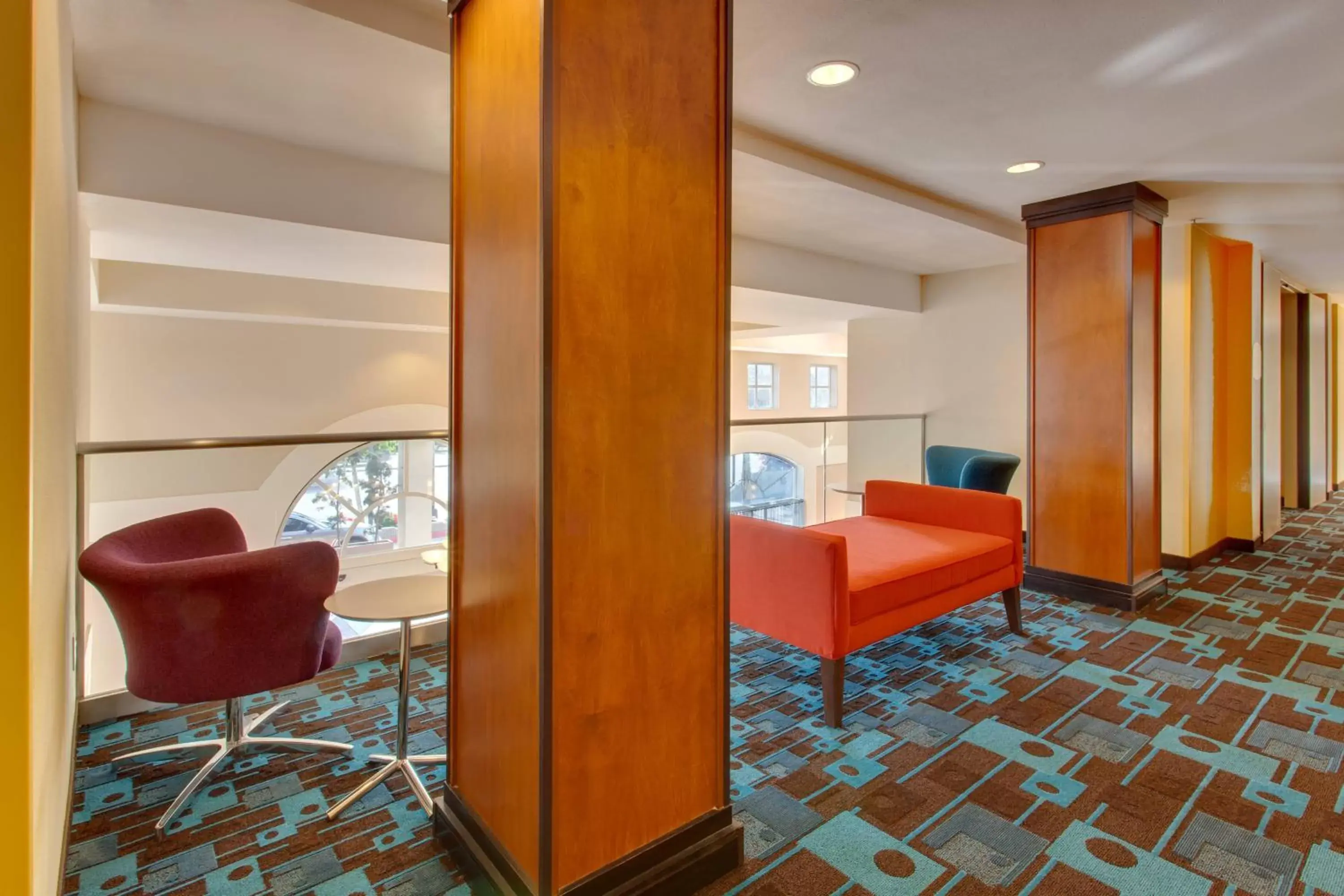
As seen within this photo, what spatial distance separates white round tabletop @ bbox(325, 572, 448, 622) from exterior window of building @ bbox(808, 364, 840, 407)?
839cm

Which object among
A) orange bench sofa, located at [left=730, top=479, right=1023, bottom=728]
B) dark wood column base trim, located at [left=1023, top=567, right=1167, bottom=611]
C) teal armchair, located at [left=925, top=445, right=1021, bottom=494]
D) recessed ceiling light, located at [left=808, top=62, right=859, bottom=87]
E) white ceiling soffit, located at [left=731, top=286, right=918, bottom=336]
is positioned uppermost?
recessed ceiling light, located at [left=808, top=62, right=859, bottom=87]

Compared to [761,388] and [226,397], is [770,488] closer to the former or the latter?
[761,388]

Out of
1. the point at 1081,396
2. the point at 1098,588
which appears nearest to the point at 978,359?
the point at 1081,396

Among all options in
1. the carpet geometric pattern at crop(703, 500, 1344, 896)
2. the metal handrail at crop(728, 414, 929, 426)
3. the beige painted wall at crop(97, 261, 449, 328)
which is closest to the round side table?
the carpet geometric pattern at crop(703, 500, 1344, 896)

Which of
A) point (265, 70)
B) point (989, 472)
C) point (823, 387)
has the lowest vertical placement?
point (989, 472)

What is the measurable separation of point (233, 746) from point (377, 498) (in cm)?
413

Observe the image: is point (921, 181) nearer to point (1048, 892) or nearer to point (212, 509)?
point (1048, 892)

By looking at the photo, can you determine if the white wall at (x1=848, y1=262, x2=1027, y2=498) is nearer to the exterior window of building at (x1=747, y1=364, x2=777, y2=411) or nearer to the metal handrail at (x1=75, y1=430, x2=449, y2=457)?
the exterior window of building at (x1=747, y1=364, x2=777, y2=411)

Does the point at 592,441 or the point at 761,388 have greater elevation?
the point at 761,388

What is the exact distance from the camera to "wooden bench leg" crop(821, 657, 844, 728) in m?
2.09

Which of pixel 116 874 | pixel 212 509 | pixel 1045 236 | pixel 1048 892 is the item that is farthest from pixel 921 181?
pixel 116 874

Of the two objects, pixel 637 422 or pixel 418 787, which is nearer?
pixel 637 422

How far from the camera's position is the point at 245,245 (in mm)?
2902

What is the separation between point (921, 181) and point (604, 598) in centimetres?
269
